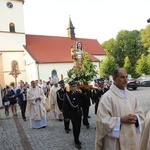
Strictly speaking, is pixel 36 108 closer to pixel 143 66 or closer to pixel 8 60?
pixel 8 60

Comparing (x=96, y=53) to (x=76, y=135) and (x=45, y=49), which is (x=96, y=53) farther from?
(x=76, y=135)

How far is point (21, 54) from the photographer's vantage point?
43406 mm

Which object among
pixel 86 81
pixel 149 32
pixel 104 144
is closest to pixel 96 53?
pixel 149 32

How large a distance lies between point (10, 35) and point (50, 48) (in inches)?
338

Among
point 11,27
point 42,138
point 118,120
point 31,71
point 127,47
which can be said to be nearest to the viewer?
point 118,120

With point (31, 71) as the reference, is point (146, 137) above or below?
below

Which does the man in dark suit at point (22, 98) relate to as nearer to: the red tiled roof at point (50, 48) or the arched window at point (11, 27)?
the red tiled roof at point (50, 48)

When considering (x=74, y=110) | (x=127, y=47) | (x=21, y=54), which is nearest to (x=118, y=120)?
(x=74, y=110)

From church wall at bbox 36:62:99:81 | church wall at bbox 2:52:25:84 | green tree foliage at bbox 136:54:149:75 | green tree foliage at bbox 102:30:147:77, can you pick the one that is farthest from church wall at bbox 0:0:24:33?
green tree foliage at bbox 102:30:147:77

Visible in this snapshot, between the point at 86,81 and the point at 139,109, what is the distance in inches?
268

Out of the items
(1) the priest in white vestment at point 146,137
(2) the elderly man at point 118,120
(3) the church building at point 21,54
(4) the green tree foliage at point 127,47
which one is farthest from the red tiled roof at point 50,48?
(1) the priest in white vestment at point 146,137

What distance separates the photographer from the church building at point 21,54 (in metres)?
41.2

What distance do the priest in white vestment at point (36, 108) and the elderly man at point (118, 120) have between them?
644cm

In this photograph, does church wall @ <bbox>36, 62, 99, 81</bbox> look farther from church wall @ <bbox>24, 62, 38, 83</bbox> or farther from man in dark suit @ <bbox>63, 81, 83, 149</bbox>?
man in dark suit @ <bbox>63, 81, 83, 149</bbox>
